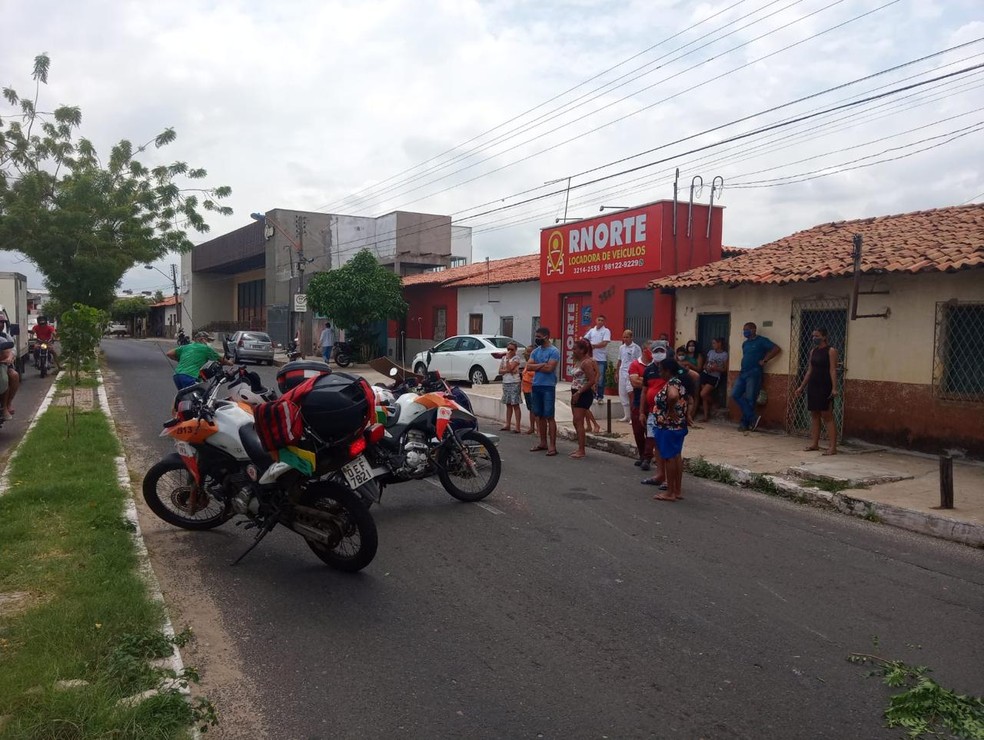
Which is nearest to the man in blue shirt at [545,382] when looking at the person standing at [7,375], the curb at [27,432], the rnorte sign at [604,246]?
the curb at [27,432]

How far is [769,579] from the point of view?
5.49 meters

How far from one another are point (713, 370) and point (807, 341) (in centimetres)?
188

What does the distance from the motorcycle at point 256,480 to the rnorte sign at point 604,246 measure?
39.8 feet

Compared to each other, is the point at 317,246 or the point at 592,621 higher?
the point at 317,246

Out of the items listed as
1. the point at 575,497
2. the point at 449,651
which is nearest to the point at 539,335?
the point at 575,497

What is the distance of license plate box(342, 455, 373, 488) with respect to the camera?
523 centimetres

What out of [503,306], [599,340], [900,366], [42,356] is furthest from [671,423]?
[42,356]

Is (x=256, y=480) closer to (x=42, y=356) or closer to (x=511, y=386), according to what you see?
(x=511, y=386)

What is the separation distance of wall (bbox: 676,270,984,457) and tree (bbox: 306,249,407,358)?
17.8 meters

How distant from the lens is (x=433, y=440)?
7.27 metres

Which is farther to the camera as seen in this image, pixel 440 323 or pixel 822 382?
pixel 440 323

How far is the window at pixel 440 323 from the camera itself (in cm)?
2858

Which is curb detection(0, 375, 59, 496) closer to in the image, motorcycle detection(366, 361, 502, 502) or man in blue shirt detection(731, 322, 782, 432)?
motorcycle detection(366, 361, 502, 502)

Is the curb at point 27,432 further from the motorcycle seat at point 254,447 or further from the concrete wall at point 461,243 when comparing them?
the concrete wall at point 461,243
